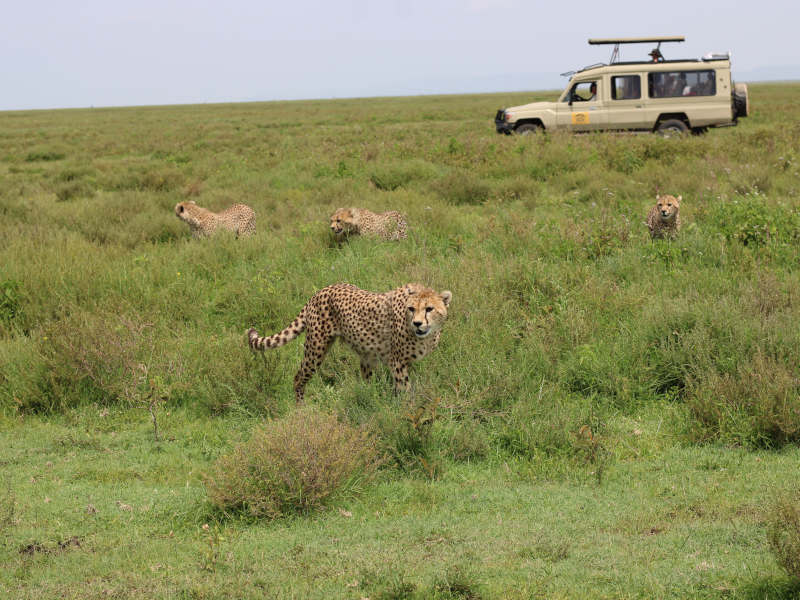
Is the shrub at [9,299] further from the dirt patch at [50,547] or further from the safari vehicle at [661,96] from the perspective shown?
→ the safari vehicle at [661,96]

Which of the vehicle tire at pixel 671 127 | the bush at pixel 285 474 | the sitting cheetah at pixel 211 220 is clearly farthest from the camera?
the vehicle tire at pixel 671 127

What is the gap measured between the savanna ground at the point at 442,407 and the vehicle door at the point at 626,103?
1000cm

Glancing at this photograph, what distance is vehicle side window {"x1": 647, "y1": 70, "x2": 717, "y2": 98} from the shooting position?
73.2 ft

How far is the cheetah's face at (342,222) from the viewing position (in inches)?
424

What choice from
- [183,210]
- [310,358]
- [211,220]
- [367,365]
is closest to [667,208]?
[367,365]

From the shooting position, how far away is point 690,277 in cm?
815

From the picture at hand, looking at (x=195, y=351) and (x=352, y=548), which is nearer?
(x=352, y=548)

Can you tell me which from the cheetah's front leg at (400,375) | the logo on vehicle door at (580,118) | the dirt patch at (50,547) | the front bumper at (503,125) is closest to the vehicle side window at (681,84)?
the logo on vehicle door at (580,118)

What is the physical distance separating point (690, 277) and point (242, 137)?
26.0 m

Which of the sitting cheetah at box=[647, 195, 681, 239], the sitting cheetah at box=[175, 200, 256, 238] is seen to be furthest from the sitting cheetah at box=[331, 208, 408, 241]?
the sitting cheetah at box=[647, 195, 681, 239]

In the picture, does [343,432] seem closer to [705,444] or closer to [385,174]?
[705,444]

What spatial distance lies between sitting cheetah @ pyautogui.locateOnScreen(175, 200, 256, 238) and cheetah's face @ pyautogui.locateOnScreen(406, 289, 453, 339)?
621 centimetres

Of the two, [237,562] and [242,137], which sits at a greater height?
[242,137]

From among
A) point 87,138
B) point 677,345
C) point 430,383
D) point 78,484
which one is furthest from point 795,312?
point 87,138
